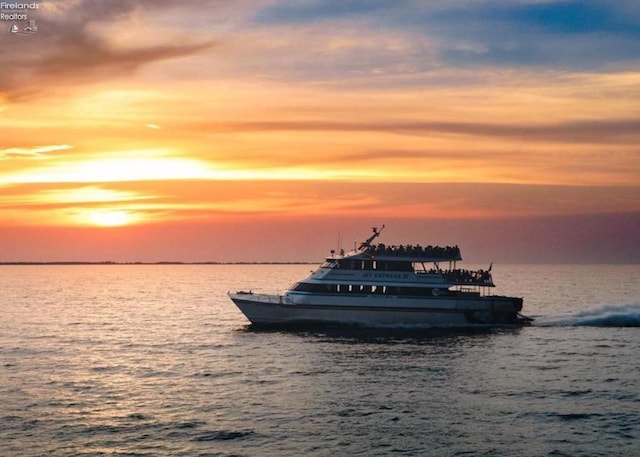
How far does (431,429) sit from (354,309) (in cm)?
3056

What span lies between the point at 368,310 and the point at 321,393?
24.1m

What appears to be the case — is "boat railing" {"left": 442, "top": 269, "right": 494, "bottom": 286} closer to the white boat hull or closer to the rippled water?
the white boat hull

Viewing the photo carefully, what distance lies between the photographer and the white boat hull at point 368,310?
5894 cm

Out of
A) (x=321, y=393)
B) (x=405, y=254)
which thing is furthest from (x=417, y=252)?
(x=321, y=393)

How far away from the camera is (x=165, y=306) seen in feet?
334

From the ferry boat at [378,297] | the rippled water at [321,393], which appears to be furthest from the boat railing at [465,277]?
the rippled water at [321,393]

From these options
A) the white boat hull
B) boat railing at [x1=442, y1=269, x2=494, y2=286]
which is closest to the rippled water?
the white boat hull

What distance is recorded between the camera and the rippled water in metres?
26.9

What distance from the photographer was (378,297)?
5984 cm

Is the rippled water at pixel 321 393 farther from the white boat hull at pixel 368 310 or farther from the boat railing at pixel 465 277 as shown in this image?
the boat railing at pixel 465 277

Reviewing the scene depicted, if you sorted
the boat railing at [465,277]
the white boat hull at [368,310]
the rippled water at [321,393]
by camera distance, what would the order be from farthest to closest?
the boat railing at [465,277] < the white boat hull at [368,310] < the rippled water at [321,393]

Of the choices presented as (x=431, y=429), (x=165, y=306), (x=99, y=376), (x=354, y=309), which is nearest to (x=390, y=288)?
(x=354, y=309)

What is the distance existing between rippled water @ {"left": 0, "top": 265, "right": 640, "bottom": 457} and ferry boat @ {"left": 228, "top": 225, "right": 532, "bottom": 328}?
1671 millimetres

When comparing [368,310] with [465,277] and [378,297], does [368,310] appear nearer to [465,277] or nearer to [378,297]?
[378,297]
